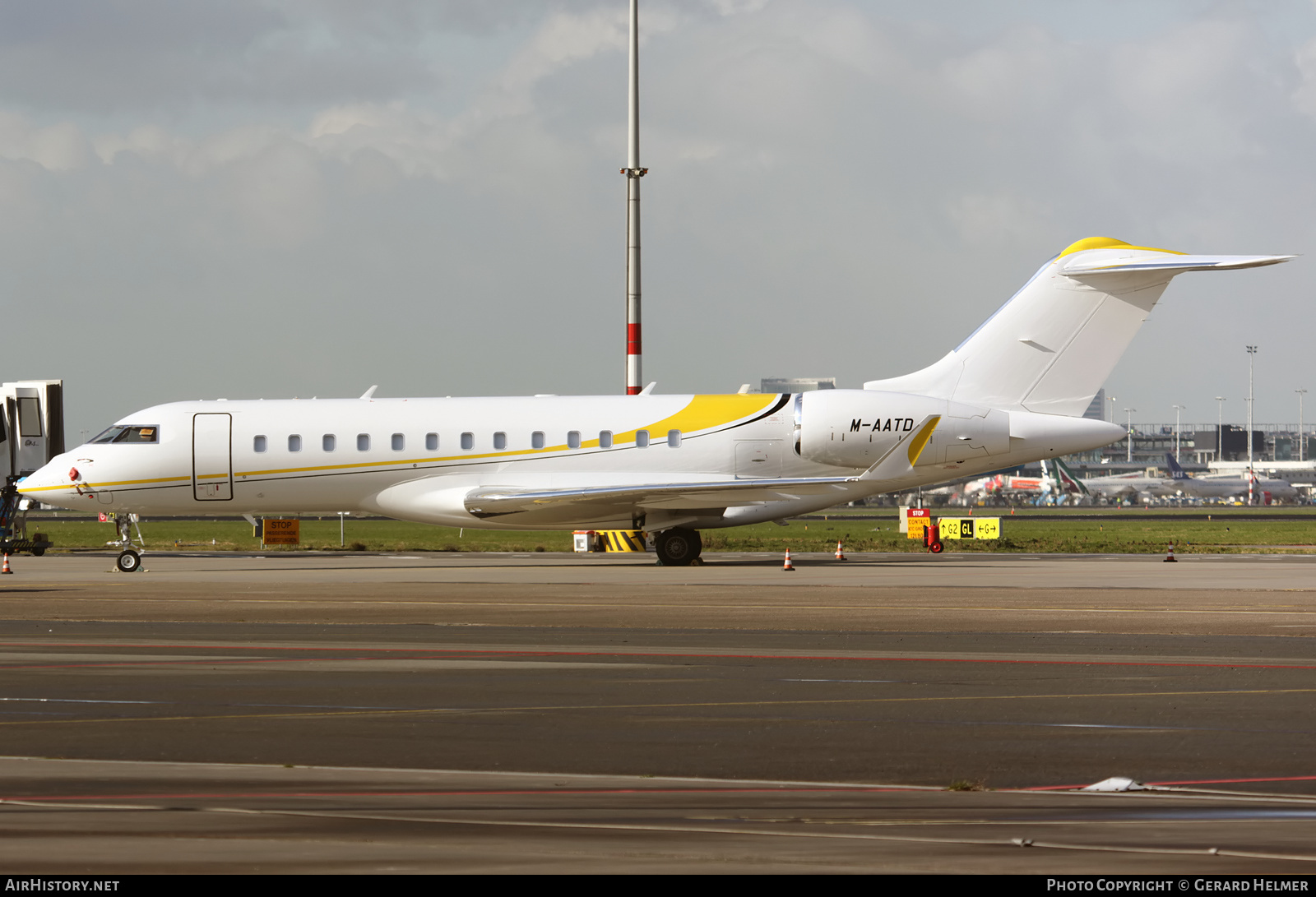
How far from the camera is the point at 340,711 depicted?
982cm

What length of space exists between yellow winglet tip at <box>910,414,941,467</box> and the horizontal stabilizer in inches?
193

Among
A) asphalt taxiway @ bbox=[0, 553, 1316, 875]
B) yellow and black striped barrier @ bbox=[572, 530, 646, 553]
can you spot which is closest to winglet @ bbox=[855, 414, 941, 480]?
yellow and black striped barrier @ bbox=[572, 530, 646, 553]

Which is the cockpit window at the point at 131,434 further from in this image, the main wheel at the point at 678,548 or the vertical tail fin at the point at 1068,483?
the vertical tail fin at the point at 1068,483

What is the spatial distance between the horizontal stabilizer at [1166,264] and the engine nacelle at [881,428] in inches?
153

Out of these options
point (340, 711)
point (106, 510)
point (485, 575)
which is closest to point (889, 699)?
point (340, 711)

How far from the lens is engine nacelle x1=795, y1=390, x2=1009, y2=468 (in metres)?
30.2

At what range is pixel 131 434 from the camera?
3081cm

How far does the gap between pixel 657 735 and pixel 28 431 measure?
3363 centimetres

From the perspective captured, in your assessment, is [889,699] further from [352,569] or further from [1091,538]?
[1091,538]

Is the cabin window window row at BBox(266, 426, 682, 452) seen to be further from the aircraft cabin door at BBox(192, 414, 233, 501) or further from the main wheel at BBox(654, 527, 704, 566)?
the main wheel at BBox(654, 527, 704, 566)

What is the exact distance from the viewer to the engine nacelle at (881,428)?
30.2 m

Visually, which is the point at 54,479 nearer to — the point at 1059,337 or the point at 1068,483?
the point at 1059,337

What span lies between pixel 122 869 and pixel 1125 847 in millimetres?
4088

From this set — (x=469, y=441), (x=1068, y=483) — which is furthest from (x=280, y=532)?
(x=1068, y=483)
